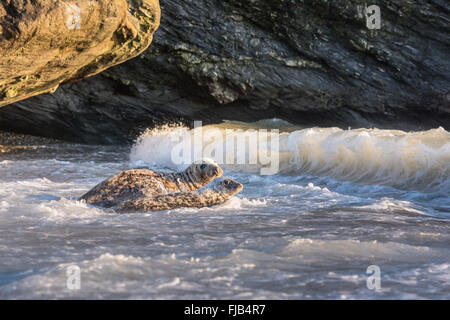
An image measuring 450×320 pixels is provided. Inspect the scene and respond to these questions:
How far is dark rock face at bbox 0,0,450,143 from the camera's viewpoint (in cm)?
1277

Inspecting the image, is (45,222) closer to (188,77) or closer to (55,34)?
(55,34)

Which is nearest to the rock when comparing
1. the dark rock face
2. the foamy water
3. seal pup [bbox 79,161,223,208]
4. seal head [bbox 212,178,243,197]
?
the foamy water

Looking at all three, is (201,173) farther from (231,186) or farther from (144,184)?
(144,184)

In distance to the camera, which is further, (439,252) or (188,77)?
(188,77)

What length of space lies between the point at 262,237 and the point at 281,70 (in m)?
10.1

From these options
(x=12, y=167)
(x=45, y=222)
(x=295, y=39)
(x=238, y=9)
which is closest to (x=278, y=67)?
(x=295, y=39)

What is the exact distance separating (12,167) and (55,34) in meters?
4.60

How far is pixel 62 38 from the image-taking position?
6098mm

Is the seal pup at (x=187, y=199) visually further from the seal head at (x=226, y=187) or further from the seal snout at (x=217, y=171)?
Result: the seal snout at (x=217, y=171)

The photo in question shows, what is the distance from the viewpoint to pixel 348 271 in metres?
3.34

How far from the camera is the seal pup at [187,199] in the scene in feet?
18.3

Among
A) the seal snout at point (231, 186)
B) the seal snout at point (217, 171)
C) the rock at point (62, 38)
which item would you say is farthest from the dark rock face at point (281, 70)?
the seal snout at point (231, 186)

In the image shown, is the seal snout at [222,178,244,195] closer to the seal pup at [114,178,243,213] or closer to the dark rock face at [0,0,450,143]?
the seal pup at [114,178,243,213]

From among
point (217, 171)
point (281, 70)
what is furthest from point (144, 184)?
point (281, 70)
